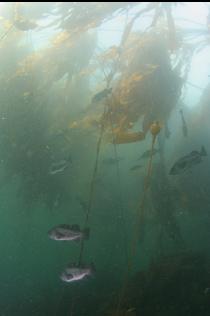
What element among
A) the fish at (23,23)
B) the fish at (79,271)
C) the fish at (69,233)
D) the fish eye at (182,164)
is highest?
the fish at (23,23)

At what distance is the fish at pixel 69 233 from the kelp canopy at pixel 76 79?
60.1 inches

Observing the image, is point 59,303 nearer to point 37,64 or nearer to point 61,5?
point 37,64

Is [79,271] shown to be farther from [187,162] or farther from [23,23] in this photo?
[23,23]

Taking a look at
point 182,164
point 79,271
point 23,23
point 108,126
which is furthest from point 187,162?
point 23,23

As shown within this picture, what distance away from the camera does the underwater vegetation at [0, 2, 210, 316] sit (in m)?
6.39

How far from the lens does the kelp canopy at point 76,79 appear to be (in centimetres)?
653

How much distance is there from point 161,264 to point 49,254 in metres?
17.8

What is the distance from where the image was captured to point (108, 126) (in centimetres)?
684

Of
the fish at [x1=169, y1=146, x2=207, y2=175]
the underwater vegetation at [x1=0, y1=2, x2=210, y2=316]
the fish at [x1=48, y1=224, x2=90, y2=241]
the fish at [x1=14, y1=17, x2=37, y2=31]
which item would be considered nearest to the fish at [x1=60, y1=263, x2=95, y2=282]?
the underwater vegetation at [x1=0, y1=2, x2=210, y2=316]

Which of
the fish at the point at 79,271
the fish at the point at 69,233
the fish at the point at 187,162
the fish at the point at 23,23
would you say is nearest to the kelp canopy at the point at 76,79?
the fish at the point at 23,23

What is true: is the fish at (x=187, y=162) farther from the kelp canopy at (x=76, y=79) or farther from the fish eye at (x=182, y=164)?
the kelp canopy at (x=76, y=79)

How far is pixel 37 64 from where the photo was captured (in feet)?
25.8

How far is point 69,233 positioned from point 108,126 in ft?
7.75

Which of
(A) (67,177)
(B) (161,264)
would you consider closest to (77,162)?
(A) (67,177)
